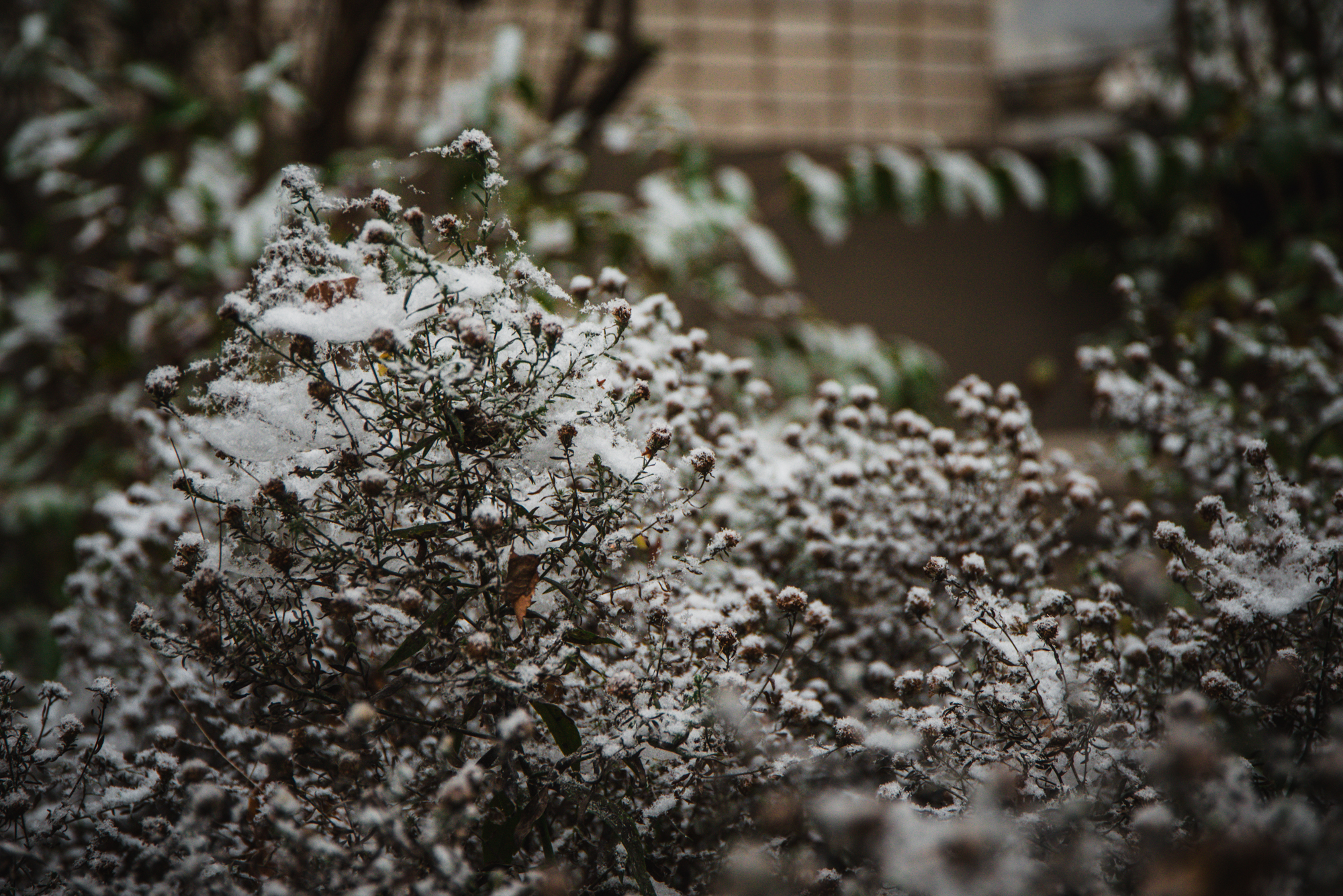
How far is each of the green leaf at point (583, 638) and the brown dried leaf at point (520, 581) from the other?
4 centimetres

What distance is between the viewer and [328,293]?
736 mm

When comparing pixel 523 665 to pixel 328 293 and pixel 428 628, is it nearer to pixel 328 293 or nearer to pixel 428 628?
pixel 428 628

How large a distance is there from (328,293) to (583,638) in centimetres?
36

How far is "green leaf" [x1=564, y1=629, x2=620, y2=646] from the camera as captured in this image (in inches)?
27.0

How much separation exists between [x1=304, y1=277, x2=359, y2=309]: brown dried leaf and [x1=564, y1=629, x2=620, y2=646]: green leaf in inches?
13.2

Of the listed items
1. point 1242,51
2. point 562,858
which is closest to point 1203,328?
point 1242,51

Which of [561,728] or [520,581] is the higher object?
[520,581]

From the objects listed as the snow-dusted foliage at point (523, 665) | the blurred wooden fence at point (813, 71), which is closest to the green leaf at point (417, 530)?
the snow-dusted foliage at point (523, 665)

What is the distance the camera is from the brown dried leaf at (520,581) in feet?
2.27

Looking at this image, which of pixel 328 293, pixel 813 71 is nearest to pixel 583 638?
pixel 328 293

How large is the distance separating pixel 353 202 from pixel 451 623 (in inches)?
14.3

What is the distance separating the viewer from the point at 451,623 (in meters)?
0.70

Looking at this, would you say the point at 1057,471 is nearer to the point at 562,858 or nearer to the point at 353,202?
the point at 562,858

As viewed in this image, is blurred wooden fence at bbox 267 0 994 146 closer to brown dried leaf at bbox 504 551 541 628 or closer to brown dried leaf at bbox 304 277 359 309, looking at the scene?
brown dried leaf at bbox 304 277 359 309
